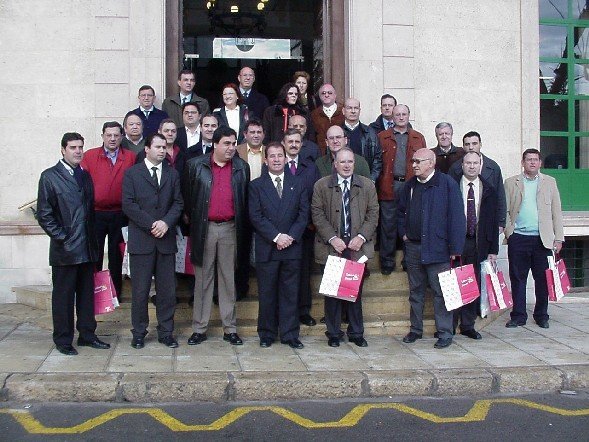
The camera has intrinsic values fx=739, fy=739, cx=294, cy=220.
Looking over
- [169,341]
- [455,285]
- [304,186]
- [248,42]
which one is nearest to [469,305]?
[455,285]

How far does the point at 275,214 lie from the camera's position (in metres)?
7.45

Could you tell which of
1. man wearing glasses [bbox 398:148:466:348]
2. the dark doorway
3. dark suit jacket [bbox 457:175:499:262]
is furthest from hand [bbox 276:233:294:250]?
the dark doorway

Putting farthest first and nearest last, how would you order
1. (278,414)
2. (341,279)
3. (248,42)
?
(248,42) < (341,279) < (278,414)

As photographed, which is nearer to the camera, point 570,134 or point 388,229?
point 388,229

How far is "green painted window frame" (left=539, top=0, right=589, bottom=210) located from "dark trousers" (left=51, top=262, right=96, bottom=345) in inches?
289

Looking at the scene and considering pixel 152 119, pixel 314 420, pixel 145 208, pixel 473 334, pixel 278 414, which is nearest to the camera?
pixel 314 420

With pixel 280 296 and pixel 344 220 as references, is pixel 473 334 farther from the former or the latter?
pixel 280 296

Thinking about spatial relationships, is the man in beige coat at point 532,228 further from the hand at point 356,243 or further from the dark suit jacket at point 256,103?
the dark suit jacket at point 256,103

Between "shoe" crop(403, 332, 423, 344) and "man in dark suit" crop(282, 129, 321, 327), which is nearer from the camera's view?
"man in dark suit" crop(282, 129, 321, 327)

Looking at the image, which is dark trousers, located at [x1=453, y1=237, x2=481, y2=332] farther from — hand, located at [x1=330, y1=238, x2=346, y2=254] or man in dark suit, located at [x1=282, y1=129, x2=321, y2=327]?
man in dark suit, located at [x1=282, y1=129, x2=321, y2=327]

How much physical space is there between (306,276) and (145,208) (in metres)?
1.95

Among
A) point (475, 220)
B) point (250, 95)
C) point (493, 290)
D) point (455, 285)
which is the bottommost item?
point (493, 290)

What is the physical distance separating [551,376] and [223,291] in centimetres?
326

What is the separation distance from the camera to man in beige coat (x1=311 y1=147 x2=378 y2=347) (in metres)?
7.57
